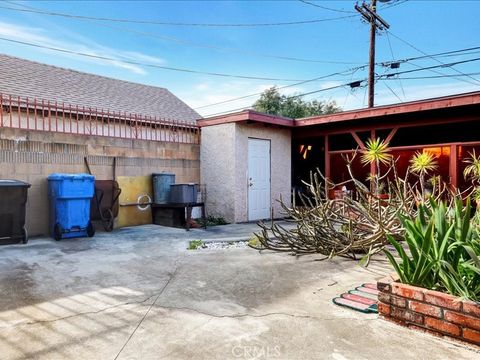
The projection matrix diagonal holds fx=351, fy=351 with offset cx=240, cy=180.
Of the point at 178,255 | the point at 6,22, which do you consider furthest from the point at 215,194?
the point at 6,22

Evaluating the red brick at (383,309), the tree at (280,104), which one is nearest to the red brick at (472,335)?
the red brick at (383,309)

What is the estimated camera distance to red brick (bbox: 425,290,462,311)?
2.50 metres

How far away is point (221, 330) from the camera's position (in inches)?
107

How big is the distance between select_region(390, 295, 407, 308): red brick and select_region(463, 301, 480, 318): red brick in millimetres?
432

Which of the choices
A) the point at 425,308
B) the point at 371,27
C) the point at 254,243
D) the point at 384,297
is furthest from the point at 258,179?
the point at 371,27

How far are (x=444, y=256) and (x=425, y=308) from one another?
1.50 feet

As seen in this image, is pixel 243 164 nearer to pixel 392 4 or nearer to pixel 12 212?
pixel 12 212

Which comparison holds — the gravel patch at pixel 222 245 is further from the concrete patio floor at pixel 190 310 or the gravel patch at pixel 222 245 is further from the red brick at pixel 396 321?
the red brick at pixel 396 321

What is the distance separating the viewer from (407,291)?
2777 millimetres

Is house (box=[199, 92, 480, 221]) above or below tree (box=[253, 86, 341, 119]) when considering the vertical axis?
below

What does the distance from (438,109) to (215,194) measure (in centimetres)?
578

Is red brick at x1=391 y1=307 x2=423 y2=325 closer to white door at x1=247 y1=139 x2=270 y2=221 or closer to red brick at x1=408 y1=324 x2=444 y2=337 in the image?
red brick at x1=408 y1=324 x2=444 y2=337

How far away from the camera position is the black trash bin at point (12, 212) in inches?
232

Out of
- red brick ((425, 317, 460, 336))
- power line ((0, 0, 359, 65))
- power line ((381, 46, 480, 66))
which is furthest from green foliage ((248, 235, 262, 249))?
power line ((0, 0, 359, 65))
